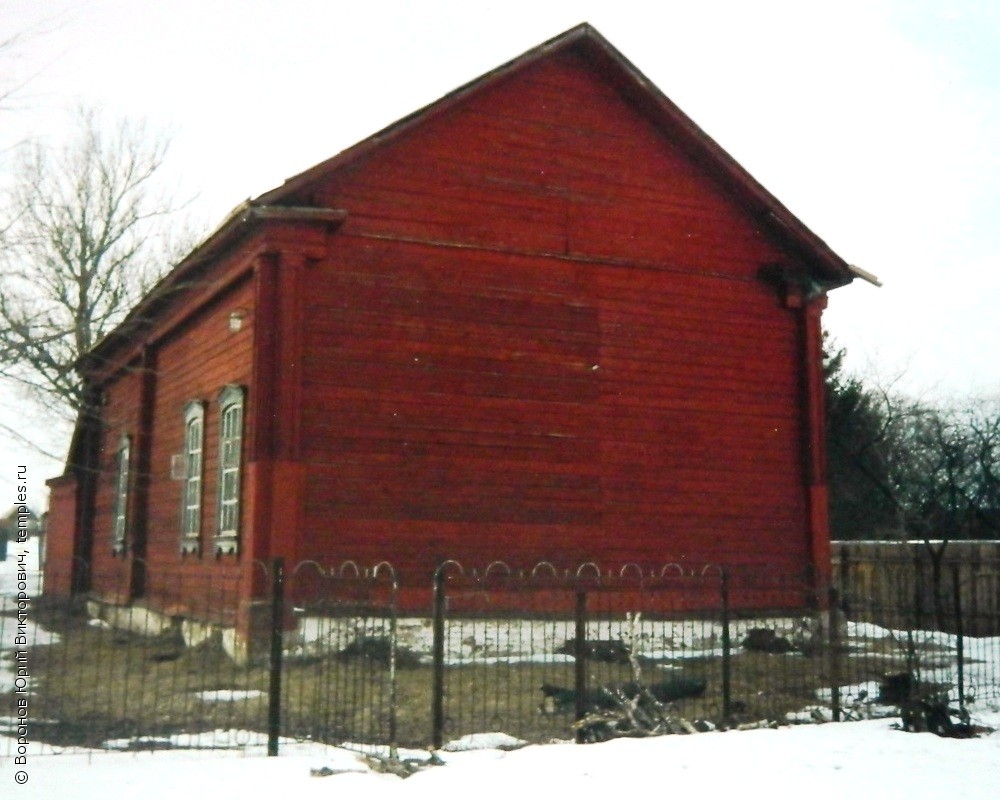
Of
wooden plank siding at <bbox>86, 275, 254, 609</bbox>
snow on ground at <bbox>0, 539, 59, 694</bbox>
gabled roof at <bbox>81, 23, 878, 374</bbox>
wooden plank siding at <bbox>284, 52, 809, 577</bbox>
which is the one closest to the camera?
snow on ground at <bbox>0, 539, 59, 694</bbox>

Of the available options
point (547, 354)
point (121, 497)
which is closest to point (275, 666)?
point (547, 354)

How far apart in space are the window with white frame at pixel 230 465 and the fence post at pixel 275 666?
5494mm

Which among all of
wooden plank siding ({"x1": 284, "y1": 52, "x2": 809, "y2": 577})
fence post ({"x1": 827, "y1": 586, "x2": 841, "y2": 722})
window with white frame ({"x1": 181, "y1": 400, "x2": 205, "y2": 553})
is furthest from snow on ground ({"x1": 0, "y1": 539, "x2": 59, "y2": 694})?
fence post ({"x1": 827, "y1": 586, "x2": 841, "y2": 722})

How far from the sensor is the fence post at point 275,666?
885cm

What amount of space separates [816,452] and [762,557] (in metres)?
1.76

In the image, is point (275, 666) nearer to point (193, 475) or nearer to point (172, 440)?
point (193, 475)

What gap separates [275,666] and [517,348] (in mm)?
6980

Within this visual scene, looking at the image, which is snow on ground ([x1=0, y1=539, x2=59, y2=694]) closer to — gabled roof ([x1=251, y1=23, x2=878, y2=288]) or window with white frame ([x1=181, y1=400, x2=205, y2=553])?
window with white frame ([x1=181, y1=400, x2=205, y2=553])

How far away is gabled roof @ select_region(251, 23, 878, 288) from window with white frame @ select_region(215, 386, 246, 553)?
351 centimetres

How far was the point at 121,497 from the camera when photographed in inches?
883

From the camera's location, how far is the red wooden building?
14.1 meters

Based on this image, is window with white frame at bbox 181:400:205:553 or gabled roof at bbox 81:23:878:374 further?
window with white frame at bbox 181:400:205:553

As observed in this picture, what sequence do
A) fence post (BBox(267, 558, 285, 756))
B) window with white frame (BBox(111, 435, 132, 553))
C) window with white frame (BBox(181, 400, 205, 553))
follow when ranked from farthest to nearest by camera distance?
1. window with white frame (BBox(111, 435, 132, 553))
2. window with white frame (BBox(181, 400, 205, 553))
3. fence post (BBox(267, 558, 285, 756))

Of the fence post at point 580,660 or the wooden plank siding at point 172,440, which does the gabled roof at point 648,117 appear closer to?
the wooden plank siding at point 172,440
